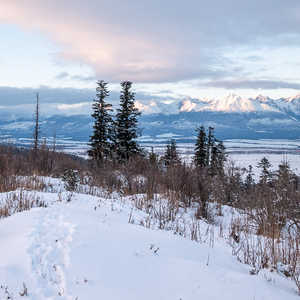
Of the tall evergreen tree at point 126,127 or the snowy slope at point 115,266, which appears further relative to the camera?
the tall evergreen tree at point 126,127

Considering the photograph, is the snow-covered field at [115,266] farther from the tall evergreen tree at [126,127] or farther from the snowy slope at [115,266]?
the tall evergreen tree at [126,127]

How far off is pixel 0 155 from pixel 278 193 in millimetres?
8929

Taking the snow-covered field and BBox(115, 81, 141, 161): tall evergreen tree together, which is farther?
BBox(115, 81, 141, 161): tall evergreen tree

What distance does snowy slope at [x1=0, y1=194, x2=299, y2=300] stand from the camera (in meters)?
3.14

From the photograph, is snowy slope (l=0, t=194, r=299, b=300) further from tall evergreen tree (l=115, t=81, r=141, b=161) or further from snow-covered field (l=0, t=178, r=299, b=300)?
tall evergreen tree (l=115, t=81, r=141, b=161)

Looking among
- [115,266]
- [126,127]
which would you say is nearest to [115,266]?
[115,266]

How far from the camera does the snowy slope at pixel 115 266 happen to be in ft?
10.3

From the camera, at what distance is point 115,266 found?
3629 mm

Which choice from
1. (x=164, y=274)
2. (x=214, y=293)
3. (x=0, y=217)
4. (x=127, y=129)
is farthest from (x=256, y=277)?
(x=127, y=129)

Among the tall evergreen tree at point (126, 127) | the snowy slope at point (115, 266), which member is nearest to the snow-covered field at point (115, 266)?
the snowy slope at point (115, 266)

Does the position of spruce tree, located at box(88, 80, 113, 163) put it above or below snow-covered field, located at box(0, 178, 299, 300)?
above

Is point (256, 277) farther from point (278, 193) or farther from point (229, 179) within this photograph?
point (229, 179)

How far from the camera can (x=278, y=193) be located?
22.2 ft

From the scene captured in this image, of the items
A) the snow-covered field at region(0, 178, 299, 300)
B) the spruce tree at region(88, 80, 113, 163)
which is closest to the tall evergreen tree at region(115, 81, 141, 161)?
the spruce tree at region(88, 80, 113, 163)
